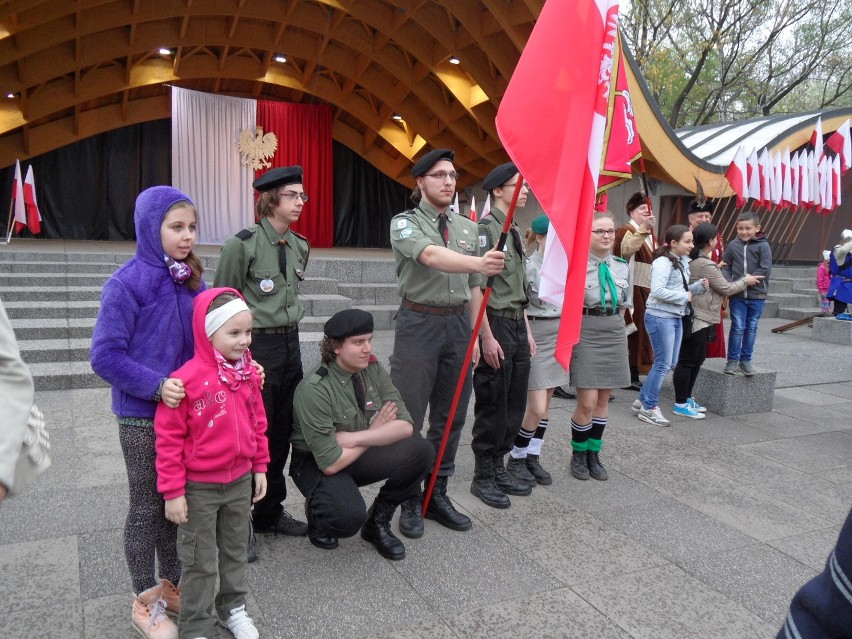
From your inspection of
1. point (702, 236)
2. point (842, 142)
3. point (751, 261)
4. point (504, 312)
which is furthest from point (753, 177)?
point (504, 312)

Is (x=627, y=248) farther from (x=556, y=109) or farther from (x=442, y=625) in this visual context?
(x=442, y=625)

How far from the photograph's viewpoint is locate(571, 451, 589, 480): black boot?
4.33 metres

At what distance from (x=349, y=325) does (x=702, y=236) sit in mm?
4121

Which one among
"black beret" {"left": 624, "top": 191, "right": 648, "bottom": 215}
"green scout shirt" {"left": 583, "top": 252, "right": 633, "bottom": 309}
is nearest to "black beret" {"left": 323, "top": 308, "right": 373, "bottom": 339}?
"green scout shirt" {"left": 583, "top": 252, "right": 633, "bottom": 309}

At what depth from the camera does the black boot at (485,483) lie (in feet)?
12.6

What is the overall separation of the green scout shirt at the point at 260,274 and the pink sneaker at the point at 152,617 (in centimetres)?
119

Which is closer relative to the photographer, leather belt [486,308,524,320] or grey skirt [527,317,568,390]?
leather belt [486,308,524,320]

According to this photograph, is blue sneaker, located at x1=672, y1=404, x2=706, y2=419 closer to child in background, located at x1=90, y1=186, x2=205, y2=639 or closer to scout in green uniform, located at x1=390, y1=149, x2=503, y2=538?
scout in green uniform, located at x1=390, y1=149, x2=503, y2=538

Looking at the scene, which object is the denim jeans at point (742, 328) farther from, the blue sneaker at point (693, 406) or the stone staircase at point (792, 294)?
the stone staircase at point (792, 294)

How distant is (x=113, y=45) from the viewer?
14.5 meters

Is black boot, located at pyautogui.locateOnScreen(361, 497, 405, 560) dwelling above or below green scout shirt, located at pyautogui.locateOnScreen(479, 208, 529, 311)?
below

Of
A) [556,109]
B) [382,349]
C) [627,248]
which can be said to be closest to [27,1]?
[382,349]

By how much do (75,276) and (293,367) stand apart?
714 cm

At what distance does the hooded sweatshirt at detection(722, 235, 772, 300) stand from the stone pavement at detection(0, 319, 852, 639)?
2.05 meters
